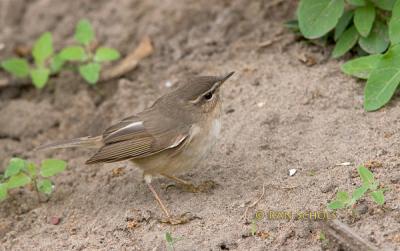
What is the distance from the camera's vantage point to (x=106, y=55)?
767 cm

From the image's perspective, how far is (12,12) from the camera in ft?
30.1

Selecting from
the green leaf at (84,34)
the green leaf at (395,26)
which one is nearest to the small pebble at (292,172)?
the green leaf at (395,26)

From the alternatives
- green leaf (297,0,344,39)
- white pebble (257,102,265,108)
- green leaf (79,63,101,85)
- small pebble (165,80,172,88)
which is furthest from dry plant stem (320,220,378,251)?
green leaf (79,63,101,85)

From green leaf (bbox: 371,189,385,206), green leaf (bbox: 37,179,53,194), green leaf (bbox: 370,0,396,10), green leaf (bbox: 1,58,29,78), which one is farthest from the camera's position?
green leaf (bbox: 1,58,29,78)

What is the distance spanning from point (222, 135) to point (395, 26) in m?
1.85

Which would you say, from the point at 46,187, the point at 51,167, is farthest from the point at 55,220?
the point at 51,167

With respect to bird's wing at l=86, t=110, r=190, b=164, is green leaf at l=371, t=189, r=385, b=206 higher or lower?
lower

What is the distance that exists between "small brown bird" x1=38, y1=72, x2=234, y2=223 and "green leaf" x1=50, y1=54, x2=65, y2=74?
1863 millimetres

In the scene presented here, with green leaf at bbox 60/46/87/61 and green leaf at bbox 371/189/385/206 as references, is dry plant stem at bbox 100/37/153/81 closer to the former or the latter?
green leaf at bbox 60/46/87/61

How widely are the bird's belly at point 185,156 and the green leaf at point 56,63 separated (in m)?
2.42

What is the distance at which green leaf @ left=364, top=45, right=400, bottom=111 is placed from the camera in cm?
586

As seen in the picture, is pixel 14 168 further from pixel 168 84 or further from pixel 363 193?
pixel 363 193

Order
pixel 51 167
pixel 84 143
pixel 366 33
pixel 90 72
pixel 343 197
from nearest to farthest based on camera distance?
pixel 343 197 → pixel 51 167 → pixel 84 143 → pixel 366 33 → pixel 90 72

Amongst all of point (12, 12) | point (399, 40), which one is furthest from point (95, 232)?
point (12, 12)
